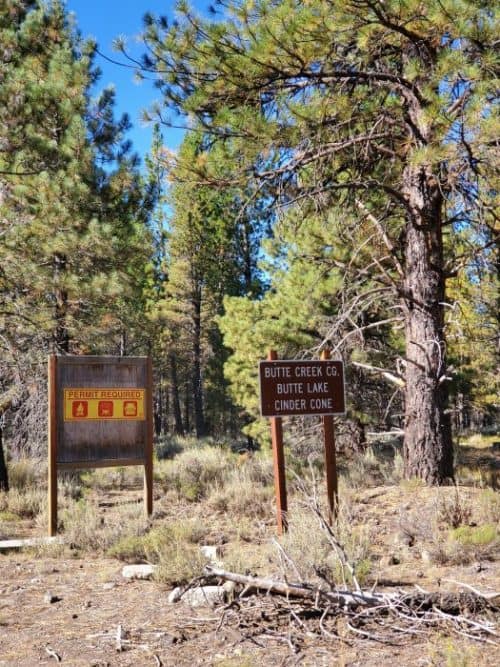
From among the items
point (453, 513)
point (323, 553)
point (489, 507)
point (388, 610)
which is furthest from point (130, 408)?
point (388, 610)

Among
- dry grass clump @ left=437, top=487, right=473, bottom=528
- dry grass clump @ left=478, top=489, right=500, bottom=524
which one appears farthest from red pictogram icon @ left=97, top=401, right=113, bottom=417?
dry grass clump @ left=478, top=489, right=500, bottom=524

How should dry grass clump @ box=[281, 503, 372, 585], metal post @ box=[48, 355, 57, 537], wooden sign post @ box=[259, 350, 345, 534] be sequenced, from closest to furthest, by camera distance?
dry grass clump @ box=[281, 503, 372, 585] < wooden sign post @ box=[259, 350, 345, 534] < metal post @ box=[48, 355, 57, 537]

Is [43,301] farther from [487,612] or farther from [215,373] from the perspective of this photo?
[215,373]

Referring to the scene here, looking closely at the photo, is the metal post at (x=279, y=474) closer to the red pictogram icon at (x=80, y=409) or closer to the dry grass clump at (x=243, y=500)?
the dry grass clump at (x=243, y=500)

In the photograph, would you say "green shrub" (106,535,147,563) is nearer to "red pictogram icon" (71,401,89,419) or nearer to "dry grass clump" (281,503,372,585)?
"dry grass clump" (281,503,372,585)

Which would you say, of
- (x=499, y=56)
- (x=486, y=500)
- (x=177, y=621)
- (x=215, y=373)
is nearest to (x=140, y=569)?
(x=177, y=621)

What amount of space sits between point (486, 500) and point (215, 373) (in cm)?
2474

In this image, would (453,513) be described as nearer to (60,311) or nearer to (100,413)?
(100,413)

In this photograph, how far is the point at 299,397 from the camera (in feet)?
25.4

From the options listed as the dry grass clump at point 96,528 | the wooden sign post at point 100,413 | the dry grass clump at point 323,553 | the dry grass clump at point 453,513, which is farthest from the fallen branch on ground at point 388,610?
the wooden sign post at point 100,413

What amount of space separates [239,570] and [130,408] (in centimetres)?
384

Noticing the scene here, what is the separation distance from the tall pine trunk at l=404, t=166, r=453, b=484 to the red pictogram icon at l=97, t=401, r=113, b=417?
377cm

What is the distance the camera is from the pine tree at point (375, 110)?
700cm

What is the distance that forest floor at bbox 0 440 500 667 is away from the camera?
13.6ft
